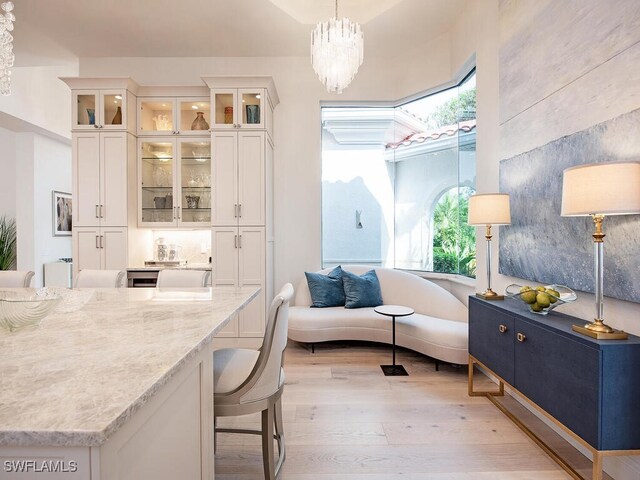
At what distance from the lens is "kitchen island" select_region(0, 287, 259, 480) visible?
0.64 meters

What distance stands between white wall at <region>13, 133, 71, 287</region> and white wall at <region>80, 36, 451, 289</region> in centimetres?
217

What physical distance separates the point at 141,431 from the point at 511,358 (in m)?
2.11

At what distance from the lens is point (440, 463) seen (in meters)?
1.96

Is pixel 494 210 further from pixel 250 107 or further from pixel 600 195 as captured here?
pixel 250 107

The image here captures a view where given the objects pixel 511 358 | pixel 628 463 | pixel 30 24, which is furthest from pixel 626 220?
pixel 30 24

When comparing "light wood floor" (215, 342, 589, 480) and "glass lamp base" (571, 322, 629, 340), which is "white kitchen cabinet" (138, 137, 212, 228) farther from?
"glass lamp base" (571, 322, 629, 340)

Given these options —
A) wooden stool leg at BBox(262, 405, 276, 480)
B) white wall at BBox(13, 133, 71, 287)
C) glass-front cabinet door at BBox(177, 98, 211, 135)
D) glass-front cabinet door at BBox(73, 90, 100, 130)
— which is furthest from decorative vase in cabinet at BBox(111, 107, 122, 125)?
wooden stool leg at BBox(262, 405, 276, 480)

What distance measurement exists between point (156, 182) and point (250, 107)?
1.47 m

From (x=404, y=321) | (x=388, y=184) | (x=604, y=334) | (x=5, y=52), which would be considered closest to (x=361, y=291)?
(x=404, y=321)

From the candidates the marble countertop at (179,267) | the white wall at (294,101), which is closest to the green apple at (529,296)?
the white wall at (294,101)

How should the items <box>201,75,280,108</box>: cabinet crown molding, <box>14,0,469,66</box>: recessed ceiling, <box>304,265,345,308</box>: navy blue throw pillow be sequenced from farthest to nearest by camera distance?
<box>304,265,345,308</box>: navy blue throw pillow → <box>201,75,280,108</box>: cabinet crown molding → <box>14,0,469,66</box>: recessed ceiling

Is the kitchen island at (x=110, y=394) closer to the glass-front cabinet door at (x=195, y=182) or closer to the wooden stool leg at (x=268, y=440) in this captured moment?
the wooden stool leg at (x=268, y=440)

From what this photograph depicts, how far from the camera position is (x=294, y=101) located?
4508 mm

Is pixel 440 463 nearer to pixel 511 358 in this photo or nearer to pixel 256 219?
pixel 511 358
